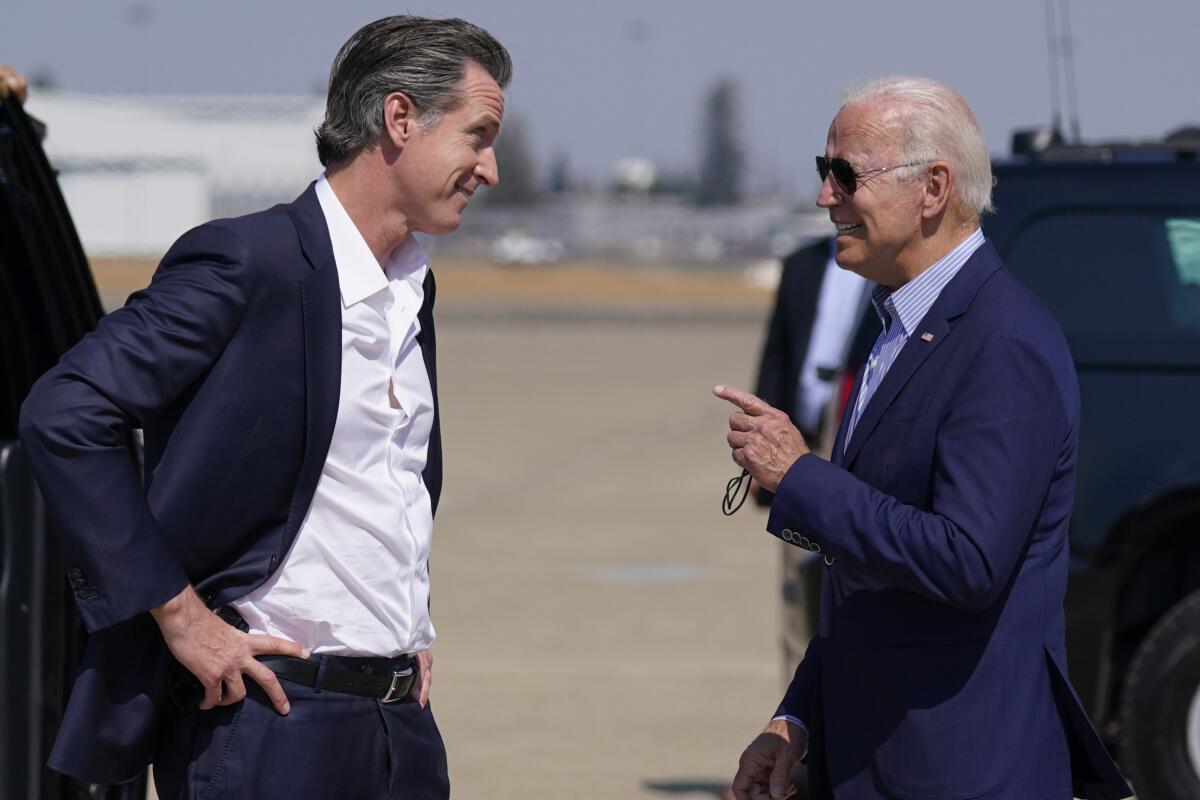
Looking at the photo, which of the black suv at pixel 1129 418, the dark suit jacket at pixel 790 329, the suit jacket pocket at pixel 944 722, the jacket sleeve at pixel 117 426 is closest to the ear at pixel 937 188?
the suit jacket pocket at pixel 944 722

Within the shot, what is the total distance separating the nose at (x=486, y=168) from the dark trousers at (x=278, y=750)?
2.86 ft

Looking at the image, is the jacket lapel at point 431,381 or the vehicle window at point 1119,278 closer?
the jacket lapel at point 431,381

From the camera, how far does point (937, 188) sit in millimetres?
2947

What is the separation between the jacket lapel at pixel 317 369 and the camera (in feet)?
9.48

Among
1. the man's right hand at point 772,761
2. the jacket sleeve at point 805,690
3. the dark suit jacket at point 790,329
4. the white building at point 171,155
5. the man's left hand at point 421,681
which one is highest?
the man's left hand at point 421,681

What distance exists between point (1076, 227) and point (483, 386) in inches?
725

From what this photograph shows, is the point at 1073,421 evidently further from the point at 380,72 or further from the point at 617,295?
the point at 617,295

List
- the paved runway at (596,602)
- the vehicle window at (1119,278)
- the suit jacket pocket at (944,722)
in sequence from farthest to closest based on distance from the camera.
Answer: the paved runway at (596,602) → the vehicle window at (1119,278) → the suit jacket pocket at (944,722)

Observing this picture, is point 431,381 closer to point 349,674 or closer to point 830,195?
point 349,674

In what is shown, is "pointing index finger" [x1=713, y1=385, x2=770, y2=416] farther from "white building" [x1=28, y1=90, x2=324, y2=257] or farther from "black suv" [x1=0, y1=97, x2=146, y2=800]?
"white building" [x1=28, y1=90, x2=324, y2=257]

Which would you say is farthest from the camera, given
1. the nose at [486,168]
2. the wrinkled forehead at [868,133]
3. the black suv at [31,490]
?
→ the black suv at [31,490]

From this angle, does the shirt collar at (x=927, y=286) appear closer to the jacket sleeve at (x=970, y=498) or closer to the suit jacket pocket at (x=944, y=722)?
the jacket sleeve at (x=970, y=498)

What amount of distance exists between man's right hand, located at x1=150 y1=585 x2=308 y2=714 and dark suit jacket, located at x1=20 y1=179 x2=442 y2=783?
0.04 m

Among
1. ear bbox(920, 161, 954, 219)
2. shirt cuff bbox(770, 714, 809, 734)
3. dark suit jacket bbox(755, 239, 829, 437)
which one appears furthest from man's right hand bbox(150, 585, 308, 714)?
dark suit jacket bbox(755, 239, 829, 437)
